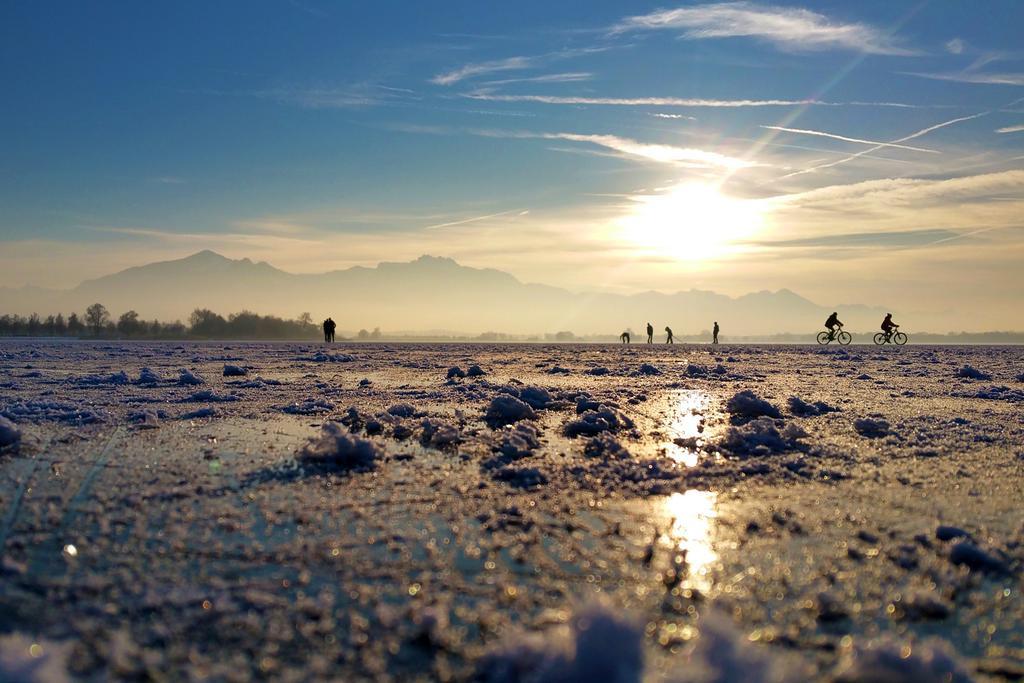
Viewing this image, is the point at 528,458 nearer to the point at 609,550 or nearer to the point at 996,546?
the point at 609,550

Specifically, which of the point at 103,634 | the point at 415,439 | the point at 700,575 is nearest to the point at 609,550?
the point at 700,575

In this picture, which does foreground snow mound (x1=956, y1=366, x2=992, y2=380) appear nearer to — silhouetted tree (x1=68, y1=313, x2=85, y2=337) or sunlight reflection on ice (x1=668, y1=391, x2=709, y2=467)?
sunlight reflection on ice (x1=668, y1=391, x2=709, y2=467)

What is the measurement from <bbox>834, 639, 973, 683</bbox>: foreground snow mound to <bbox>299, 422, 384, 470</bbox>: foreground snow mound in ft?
13.9

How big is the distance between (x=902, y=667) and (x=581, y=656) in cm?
116

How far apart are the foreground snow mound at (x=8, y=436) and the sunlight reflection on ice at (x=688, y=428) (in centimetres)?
632

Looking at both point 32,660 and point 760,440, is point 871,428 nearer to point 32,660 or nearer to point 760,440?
point 760,440

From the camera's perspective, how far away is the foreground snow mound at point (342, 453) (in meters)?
6.09

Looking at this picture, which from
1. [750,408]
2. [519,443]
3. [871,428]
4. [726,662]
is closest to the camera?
[726,662]

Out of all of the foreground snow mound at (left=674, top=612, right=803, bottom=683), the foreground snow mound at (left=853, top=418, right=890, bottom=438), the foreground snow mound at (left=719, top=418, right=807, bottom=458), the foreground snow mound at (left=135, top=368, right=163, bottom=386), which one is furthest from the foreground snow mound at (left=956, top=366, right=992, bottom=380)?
the foreground snow mound at (left=135, top=368, right=163, bottom=386)

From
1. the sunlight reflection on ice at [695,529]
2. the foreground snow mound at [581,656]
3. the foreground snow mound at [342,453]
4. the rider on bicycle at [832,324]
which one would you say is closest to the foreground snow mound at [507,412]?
the foreground snow mound at [342,453]

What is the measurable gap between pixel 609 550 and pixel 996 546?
2274 millimetres

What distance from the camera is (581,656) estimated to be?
8.13ft

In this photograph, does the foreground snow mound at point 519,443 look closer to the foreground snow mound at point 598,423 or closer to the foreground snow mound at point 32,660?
the foreground snow mound at point 598,423

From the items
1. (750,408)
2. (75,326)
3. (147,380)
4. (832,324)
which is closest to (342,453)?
(750,408)
